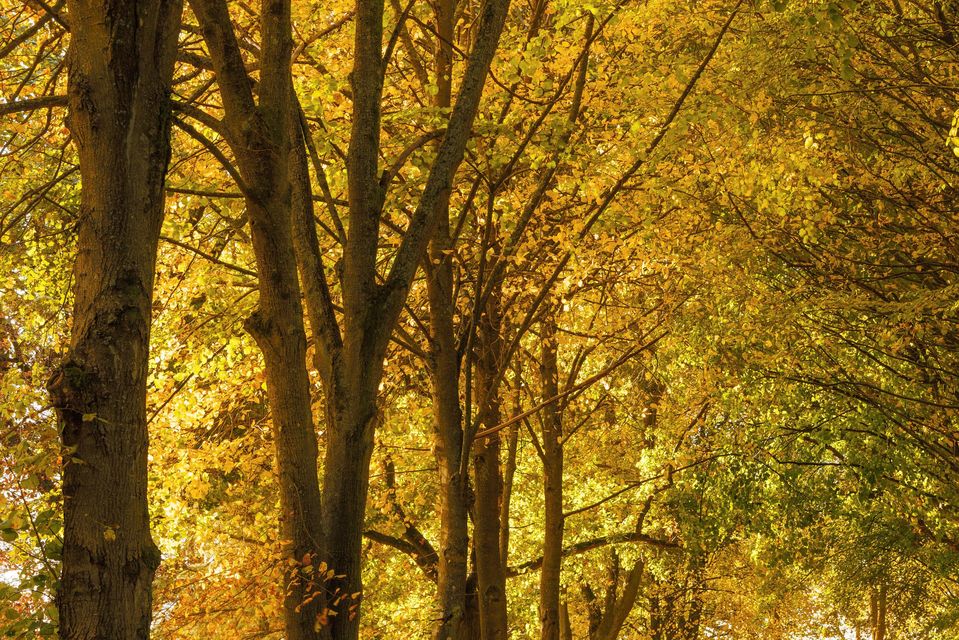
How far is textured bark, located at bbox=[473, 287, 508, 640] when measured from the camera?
11930 millimetres

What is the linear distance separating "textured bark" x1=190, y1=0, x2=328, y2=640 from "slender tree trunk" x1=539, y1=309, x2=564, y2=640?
318 inches

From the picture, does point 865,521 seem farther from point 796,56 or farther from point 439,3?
point 439,3

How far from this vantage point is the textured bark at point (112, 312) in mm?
4055

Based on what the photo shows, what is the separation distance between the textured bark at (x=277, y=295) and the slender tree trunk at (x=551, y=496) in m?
8.09

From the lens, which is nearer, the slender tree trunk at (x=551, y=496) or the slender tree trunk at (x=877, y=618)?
the slender tree trunk at (x=551, y=496)

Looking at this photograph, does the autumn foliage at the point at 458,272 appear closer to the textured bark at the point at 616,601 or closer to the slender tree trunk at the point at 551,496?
the slender tree trunk at the point at 551,496

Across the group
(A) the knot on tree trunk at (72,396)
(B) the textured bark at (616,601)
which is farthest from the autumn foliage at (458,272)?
(B) the textured bark at (616,601)

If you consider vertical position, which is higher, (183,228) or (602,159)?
(602,159)

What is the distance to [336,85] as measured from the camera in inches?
354

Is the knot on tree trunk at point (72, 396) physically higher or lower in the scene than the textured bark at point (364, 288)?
lower

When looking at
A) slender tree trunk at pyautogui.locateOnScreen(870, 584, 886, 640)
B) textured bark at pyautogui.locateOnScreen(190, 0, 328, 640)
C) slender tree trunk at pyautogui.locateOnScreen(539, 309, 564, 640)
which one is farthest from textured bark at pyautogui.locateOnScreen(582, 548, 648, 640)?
textured bark at pyautogui.locateOnScreen(190, 0, 328, 640)

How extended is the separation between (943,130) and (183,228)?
7.97 m

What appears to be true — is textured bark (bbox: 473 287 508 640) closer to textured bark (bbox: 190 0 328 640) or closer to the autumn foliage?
the autumn foliage

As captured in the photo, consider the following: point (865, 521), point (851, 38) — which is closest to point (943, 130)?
point (851, 38)
